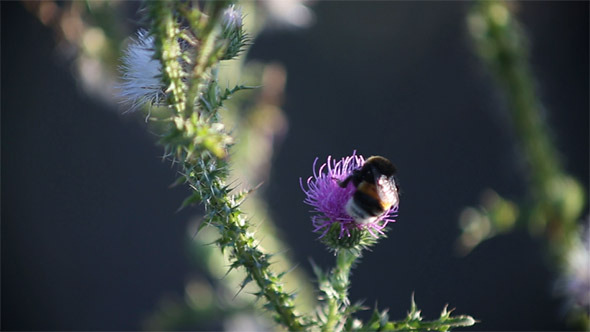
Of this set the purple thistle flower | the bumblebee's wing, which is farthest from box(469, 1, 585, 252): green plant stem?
the purple thistle flower

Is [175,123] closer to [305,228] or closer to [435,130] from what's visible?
[305,228]

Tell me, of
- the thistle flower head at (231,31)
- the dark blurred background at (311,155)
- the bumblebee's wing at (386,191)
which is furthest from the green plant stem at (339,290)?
the dark blurred background at (311,155)

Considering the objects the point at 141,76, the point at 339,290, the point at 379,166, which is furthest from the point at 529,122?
the point at 141,76

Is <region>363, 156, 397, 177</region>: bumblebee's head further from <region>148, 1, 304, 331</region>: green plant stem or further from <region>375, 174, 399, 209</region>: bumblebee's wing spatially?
<region>148, 1, 304, 331</region>: green plant stem

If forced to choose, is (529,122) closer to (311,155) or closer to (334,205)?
(334,205)

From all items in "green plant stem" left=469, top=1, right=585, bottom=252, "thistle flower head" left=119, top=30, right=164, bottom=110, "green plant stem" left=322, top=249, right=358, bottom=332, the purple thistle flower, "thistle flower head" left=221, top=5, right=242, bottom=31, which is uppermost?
"green plant stem" left=469, top=1, right=585, bottom=252

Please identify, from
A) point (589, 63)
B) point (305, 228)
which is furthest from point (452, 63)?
point (305, 228)
